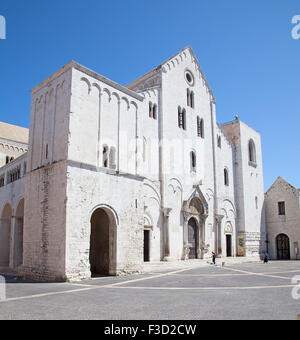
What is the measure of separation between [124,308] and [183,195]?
17.0 metres

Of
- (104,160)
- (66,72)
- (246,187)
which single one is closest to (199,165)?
(246,187)

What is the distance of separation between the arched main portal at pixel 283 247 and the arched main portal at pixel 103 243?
77.7 feet

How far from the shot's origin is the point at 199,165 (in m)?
27.8

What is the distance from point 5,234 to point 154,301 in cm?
2163

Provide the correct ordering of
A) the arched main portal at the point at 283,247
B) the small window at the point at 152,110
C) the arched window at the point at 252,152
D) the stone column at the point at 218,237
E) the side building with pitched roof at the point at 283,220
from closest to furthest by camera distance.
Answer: the small window at the point at 152,110 → the stone column at the point at 218,237 → the side building with pitched roof at the point at 283,220 → the arched main portal at the point at 283,247 → the arched window at the point at 252,152

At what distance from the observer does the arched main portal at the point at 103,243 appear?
1728cm

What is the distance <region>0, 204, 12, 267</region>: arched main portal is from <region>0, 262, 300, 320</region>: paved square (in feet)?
51.0

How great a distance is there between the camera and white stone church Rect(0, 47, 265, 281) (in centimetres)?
1592

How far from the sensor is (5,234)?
27.5m

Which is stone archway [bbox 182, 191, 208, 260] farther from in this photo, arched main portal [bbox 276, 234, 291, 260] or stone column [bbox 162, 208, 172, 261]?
arched main portal [bbox 276, 234, 291, 260]

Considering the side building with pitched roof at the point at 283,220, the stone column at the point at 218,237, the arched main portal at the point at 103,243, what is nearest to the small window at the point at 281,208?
the side building with pitched roof at the point at 283,220

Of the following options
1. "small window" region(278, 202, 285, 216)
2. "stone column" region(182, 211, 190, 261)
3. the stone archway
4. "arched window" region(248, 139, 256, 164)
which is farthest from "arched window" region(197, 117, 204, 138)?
"small window" region(278, 202, 285, 216)

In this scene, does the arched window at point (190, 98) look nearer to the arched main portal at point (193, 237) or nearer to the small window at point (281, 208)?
the arched main portal at point (193, 237)

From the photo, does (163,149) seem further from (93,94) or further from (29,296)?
(29,296)
